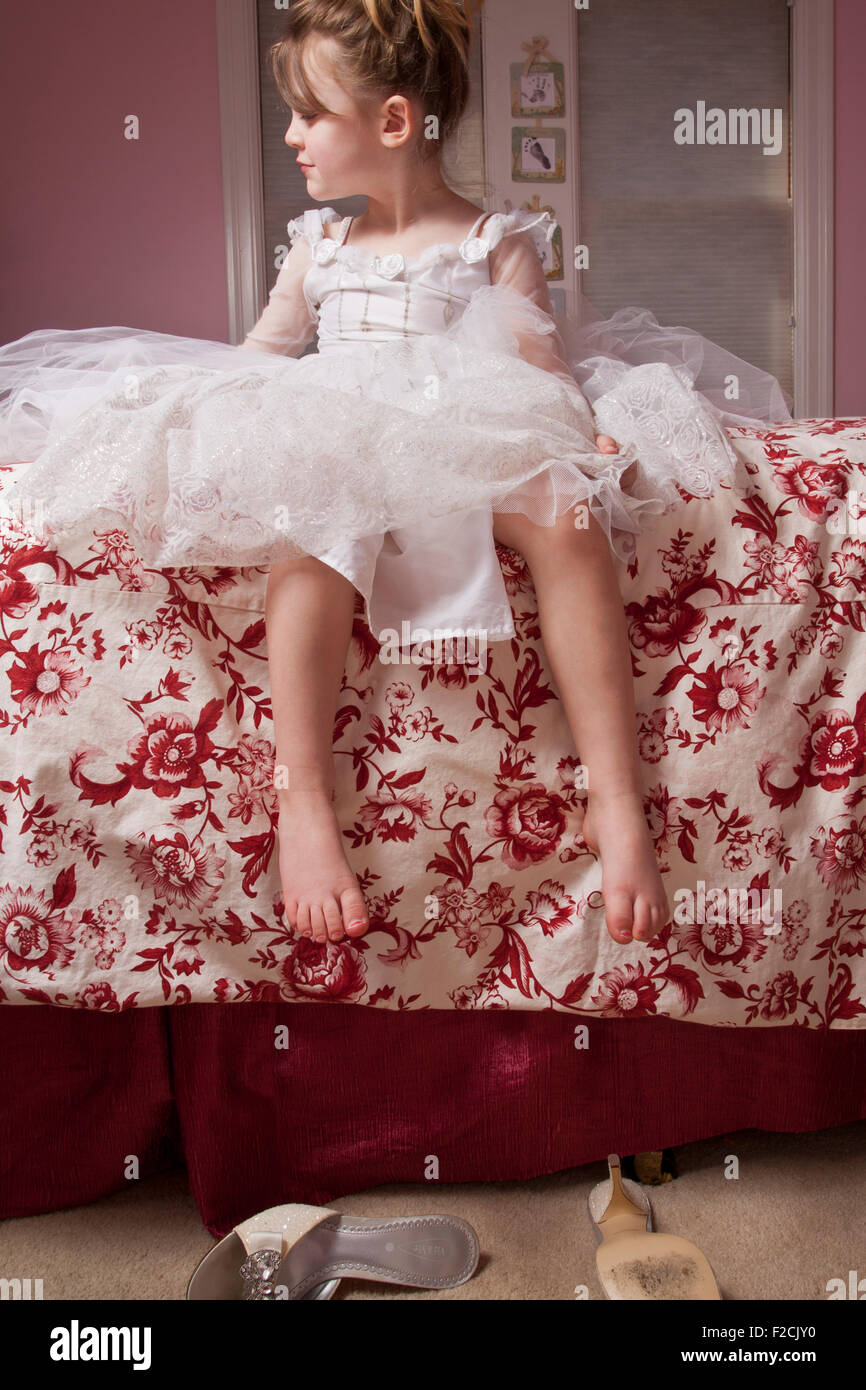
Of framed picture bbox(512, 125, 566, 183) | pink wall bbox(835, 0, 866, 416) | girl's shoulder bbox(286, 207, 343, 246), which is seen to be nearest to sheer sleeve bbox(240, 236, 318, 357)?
girl's shoulder bbox(286, 207, 343, 246)

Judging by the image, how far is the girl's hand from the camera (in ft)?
2.78

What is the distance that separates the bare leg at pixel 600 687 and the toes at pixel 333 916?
0.20 m

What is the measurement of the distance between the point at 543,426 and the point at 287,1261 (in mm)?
684

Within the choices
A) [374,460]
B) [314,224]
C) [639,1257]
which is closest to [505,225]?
[314,224]

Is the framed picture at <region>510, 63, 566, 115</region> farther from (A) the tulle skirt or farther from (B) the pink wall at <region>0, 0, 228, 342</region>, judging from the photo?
(A) the tulle skirt

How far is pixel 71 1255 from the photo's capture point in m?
0.84

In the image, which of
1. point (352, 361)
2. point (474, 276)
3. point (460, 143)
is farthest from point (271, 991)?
point (460, 143)

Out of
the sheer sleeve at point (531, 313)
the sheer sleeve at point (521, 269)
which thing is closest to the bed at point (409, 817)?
the sheer sleeve at point (531, 313)

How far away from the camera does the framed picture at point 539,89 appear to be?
9.31 feet

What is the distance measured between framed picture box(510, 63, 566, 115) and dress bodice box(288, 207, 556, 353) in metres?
2.01

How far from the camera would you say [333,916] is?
74 cm

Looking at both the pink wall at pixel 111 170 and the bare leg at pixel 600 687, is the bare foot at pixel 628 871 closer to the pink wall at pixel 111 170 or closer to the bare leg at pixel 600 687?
the bare leg at pixel 600 687
